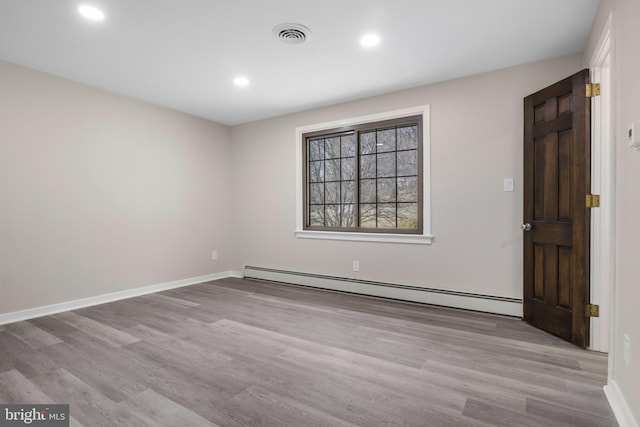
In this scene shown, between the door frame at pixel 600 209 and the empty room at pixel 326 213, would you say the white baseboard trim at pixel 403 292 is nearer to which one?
the empty room at pixel 326 213

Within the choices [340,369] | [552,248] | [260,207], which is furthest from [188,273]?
[552,248]

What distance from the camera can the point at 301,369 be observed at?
7.02 ft

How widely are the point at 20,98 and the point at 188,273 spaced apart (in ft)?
8.76

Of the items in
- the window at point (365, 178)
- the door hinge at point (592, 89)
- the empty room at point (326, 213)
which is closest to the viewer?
the empty room at point (326, 213)

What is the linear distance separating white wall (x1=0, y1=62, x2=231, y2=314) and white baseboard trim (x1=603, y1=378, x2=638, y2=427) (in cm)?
443

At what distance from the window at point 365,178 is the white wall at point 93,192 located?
167cm

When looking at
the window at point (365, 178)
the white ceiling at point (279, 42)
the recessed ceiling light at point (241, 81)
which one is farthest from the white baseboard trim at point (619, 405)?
the recessed ceiling light at point (241, 81)

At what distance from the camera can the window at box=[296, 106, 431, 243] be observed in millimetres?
3762

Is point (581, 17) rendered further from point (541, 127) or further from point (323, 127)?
point (323, 127)

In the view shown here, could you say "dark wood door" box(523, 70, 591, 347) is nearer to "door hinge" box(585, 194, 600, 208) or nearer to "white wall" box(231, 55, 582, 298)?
"door hinge" box(585, 194, 600, 208)

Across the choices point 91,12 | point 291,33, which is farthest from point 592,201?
point 91,12

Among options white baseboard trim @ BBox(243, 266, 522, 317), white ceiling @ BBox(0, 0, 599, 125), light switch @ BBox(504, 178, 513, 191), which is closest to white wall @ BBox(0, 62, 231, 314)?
white ceiling @ BBox(0, 0, 599, 125)

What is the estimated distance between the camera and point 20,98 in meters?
3.14

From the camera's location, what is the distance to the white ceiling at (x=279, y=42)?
2275 millimetres
